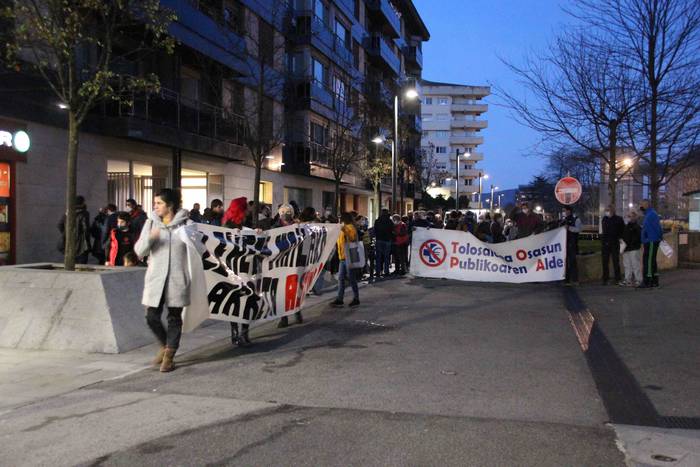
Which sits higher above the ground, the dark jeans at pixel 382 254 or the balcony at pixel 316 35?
the balcony at pixel 316 35

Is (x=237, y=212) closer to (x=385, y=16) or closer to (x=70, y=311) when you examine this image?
(x=70, y=311)

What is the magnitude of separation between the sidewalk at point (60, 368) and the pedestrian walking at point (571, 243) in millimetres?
9464

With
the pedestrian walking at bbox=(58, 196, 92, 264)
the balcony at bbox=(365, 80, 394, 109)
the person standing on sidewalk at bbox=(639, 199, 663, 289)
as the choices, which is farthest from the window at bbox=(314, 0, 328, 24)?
the pedestrian walking at bbox=(58, 196, 92, 264)

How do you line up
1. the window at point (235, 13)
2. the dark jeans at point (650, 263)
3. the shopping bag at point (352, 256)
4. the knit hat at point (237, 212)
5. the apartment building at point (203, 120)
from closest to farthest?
1. the knit hat at point (237, 212)
2. the shopping bag at point (352, 256)
3. the dark jeans at point (650, 263)
4. the apartment building at point (203, 120)
5. the window at point (235, 13)

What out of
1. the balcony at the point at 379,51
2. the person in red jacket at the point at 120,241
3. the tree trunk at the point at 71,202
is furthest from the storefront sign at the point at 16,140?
the balcony at the point at 379,51

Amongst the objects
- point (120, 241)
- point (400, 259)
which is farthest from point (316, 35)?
point (120, 241)

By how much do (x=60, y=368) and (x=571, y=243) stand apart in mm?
11902

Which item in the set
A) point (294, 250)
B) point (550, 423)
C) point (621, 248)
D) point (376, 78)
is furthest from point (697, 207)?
point (550, 423)

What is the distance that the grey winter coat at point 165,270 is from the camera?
6432mm

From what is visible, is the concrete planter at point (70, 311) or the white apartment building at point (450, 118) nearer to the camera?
the concrete planter at point (70, 311)

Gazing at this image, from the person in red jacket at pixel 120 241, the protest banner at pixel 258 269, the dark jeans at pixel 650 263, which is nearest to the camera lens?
the protest banner at pixel 258 269

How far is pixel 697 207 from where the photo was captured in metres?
38.3

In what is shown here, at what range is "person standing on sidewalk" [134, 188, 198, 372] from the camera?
6.42m

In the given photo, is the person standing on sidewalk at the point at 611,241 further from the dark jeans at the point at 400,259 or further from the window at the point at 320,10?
the window at the point at 320,10
